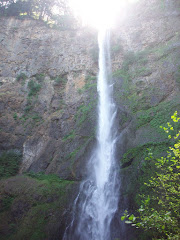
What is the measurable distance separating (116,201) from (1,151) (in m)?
10.4

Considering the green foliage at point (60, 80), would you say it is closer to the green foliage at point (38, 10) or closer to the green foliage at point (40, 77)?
the green foliage at point (40, 77)

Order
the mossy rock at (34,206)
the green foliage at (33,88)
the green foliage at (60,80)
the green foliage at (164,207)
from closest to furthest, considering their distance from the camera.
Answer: the green foliage at (164,207) < the mossy rock at (34,206) < the green foliage at (33,88) < the green foliage at (60,80)

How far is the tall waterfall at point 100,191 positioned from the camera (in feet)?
29.8

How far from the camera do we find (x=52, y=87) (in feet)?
62.6

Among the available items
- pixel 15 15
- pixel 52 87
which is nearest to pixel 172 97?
pixel 52 87

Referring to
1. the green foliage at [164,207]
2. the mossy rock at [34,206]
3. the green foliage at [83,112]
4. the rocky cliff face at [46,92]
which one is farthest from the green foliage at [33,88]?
the green foliage at [164,207]

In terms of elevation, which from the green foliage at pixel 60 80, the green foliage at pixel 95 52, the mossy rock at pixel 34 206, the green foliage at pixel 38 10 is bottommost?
the mossy rock at pixel 34 206

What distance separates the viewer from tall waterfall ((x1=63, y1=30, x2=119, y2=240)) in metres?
9.07

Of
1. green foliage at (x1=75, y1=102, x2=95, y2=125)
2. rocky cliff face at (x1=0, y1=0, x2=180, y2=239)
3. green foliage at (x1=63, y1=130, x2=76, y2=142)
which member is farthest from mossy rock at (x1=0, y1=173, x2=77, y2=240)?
green foliage at (x1=75, y1=102, x2=95, y2=125)

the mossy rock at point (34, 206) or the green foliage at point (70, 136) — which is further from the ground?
the green foliage at point (70, 136)

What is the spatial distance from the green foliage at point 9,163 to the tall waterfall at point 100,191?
6.16 metres

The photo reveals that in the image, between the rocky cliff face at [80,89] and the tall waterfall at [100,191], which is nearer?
the tall waterfall at [100,191]

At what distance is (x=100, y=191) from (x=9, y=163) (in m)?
7.97

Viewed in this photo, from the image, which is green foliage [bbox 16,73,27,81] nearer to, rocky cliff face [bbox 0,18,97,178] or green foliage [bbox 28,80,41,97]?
rocky cliff face [bbox 0,18,97,178]
